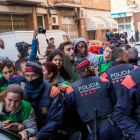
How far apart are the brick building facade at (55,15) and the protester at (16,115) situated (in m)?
13.3

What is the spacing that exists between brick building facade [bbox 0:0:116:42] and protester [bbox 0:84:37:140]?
1332 cm

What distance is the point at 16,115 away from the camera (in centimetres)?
224

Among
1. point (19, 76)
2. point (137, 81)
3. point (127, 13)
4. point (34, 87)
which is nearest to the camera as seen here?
point (137, 81)

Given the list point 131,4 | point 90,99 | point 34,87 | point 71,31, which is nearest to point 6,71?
point 34,87

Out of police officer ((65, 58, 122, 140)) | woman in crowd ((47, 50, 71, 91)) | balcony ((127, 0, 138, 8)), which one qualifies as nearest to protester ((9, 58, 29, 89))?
woman in crowd ((47, 50, 71, 91))

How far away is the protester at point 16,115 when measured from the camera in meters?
2.16

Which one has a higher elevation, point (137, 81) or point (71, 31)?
point (71, 31)

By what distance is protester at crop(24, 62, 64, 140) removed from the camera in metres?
2.33

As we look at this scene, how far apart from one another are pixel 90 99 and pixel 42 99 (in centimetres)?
55

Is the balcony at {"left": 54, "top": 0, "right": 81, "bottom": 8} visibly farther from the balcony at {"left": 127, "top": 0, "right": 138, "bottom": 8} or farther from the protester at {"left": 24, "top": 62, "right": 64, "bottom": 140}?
the protester at {"left": 24, "top": 62, "right": 64, "bottom": 140}

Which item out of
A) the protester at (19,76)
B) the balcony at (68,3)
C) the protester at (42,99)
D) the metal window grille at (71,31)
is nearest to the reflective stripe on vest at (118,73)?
the protester at (42,99)

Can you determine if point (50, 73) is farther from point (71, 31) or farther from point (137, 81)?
point (71, 31)

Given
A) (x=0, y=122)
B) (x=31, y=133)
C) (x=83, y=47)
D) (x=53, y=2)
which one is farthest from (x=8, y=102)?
(x=53, y=2)

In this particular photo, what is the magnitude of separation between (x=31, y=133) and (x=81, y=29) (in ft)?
68.0
